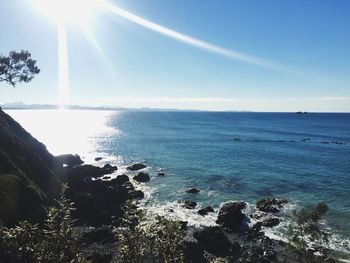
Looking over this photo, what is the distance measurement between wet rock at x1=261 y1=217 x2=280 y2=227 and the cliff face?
29138 millimetres

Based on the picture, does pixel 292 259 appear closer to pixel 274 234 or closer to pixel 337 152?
pixel 274 234

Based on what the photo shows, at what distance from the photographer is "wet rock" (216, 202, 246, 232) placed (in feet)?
158

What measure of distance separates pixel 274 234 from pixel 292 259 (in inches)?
286

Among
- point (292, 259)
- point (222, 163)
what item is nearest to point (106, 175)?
point (222, 163)

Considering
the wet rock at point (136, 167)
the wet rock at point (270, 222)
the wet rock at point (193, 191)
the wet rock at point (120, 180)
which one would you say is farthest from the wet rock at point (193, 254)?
the wet rock at point (136, 167)

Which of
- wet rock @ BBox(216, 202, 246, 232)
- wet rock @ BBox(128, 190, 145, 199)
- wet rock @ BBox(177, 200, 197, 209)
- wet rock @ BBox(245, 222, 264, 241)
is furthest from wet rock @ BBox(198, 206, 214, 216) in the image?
wet rock @ BBox(128, 190, 145, 199)

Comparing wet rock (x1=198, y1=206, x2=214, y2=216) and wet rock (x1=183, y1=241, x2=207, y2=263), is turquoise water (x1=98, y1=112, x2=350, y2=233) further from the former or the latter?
wet rock (x1=183, y1=241, x2=207, y2=263)

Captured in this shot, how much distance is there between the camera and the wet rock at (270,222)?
48.3 meters

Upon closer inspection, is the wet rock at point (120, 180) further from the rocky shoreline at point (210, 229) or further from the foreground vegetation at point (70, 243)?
the foreground vegetation at point (70, 243)

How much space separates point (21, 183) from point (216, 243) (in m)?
24.9

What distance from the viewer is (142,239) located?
1447 centimetres

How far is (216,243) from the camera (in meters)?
41.2

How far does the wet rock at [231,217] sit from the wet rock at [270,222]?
10.1ft

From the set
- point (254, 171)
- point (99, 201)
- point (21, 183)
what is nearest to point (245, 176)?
point (254, 171)
